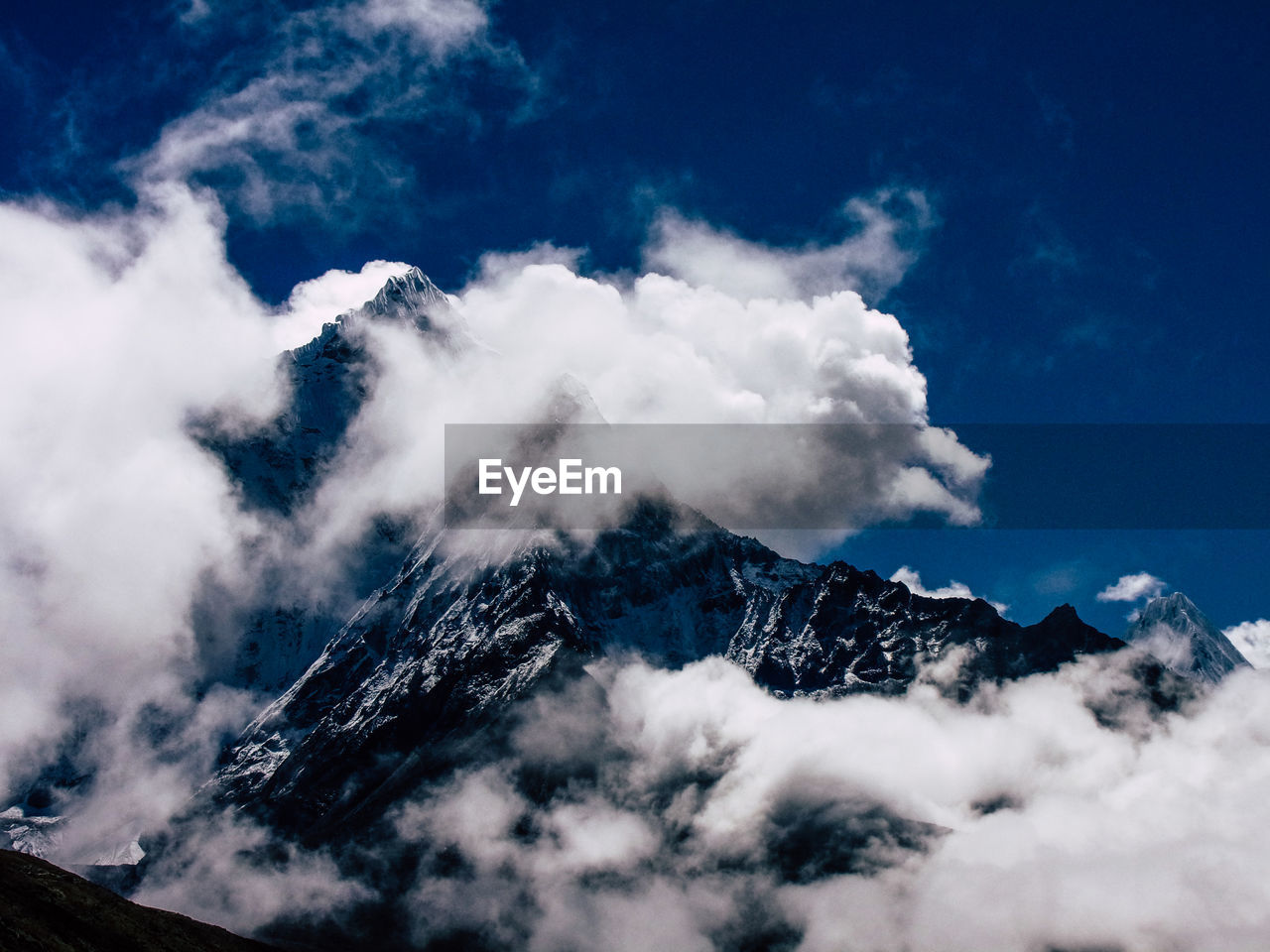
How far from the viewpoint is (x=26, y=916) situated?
177375mm

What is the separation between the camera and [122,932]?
191500mm

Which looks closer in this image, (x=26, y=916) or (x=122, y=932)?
(x=26, y=916)

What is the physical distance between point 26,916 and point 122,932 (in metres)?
19.0
